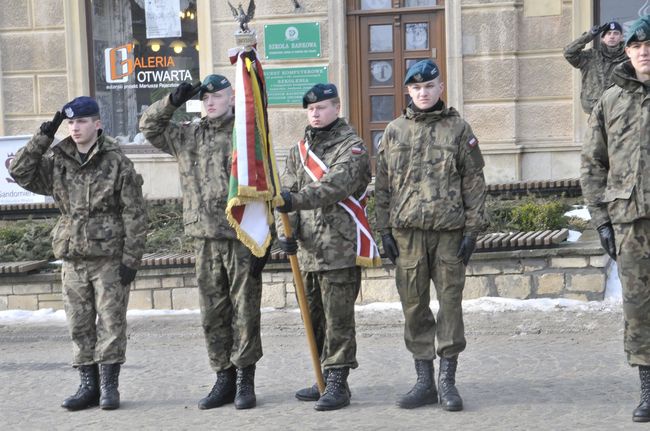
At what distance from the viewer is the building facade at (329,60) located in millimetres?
14094

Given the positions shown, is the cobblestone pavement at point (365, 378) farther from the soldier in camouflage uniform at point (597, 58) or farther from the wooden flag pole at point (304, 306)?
the soldier in camouflage uniform at point (597, 58)

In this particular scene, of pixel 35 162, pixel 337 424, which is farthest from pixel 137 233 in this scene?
pixel 337 424

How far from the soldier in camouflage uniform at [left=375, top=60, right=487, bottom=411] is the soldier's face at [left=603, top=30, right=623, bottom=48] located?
512 cm

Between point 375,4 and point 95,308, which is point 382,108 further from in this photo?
point 95,308

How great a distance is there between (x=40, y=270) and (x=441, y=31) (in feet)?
21.8

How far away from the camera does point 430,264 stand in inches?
258

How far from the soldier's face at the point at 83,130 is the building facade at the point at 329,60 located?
797cm

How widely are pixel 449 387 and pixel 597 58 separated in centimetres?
606

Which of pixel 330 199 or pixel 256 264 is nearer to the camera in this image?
pixel 330 199

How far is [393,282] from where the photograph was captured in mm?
9422

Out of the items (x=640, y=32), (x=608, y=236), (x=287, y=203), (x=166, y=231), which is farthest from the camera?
(x=166, y=231)

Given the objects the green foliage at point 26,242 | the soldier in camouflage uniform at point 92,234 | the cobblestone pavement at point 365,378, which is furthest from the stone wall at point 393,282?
the soldier in camouflage uniform at point 92,234

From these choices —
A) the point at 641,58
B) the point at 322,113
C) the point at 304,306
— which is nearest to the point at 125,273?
the point at 304,306

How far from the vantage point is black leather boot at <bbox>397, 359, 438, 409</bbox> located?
6.38 m
